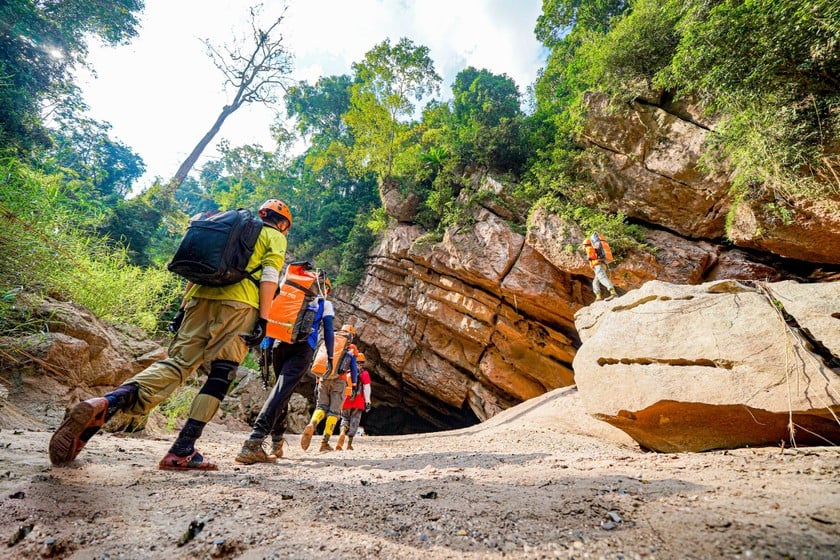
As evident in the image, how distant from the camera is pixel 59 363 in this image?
11.7ft

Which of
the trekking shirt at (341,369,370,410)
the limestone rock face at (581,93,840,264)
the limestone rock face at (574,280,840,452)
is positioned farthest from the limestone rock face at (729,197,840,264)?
the trekking shirt at (341,369,370,410)

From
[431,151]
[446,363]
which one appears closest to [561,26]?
[431,151]

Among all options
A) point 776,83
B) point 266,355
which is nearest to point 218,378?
point 266,355

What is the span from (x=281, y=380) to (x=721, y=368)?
4244 mm

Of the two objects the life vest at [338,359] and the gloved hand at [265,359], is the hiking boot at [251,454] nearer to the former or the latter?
the gloved hand at [265,359]

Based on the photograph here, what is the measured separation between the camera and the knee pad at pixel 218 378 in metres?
2.21

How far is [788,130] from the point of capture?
5422mm

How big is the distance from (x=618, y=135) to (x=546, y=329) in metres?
6.29

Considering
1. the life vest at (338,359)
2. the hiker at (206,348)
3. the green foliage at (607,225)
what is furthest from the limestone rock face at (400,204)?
the hiker at (206,348)

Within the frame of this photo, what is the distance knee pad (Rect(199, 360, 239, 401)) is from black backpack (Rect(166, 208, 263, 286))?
59cm

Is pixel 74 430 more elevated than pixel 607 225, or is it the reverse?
pixel 607 225

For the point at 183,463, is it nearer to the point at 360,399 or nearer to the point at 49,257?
the point at 49,257

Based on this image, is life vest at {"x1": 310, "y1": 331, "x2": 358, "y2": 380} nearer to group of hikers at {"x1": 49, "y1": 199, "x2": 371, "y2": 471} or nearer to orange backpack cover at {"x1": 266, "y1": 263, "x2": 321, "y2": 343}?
orange backpack cover at {"x1": 266, "y1": 263, "x2": 321, "y2": 343}

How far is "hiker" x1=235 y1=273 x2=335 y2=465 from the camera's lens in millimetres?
2848
